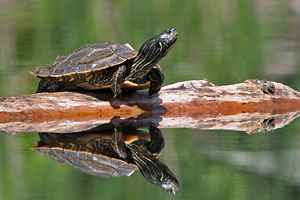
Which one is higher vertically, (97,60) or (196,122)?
(97,60)

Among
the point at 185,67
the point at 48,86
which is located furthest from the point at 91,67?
the point at 185,67

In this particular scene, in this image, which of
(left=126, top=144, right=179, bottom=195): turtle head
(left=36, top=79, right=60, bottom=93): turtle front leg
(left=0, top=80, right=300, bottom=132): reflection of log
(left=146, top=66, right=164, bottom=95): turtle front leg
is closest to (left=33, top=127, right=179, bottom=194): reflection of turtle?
(left=126, top=144, right=179, bottom=195): turtle head

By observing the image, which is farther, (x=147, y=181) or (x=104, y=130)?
(x=104, y=130)

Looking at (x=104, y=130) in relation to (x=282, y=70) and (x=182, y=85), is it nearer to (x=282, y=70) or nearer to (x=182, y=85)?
(x=182, y=85)

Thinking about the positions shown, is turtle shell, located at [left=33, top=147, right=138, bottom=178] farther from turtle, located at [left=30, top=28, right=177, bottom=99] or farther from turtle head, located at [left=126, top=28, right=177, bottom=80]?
turtle head, located at [left=126, top=28, right=177, bottom=80]

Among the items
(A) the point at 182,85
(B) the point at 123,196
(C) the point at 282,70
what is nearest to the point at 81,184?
(B) the point at 123,196

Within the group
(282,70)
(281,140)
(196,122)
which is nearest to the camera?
(281,140)
